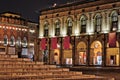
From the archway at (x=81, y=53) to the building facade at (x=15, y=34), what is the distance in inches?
673

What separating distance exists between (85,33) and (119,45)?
8507 mm

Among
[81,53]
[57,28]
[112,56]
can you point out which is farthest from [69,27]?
[112,56]

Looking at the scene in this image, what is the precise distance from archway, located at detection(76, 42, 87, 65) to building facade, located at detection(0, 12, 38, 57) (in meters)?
17.1

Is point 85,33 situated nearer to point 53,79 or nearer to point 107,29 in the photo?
point 107,29

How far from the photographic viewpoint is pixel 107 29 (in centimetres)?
5112

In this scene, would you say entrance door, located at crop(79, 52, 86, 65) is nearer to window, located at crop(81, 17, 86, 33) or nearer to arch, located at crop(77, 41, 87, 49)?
arch, located at crop(77, 41, 87, 49)

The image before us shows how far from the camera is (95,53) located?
53062 millimetres

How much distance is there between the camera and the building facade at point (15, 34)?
71.2 meters

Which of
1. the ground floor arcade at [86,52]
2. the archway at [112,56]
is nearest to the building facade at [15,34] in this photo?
the ground floor arcade at [86,52]

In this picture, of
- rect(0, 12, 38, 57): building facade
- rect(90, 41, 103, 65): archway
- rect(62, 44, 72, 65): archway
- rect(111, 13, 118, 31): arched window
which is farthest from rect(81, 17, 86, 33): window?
rect(0, 12, 38, 57): building facade

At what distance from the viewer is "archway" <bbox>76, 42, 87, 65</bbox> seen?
54656 mm

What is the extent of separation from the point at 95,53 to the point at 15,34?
28.0 meters

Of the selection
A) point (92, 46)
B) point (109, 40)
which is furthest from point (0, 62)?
point (92, 46)

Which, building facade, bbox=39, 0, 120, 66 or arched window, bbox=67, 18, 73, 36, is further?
arched window, bbox=67, 18, 73, 36
